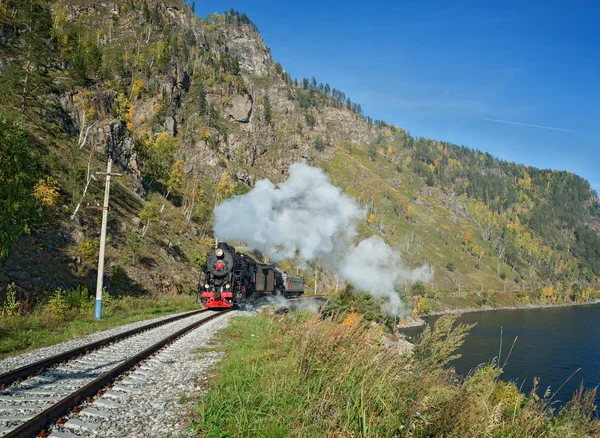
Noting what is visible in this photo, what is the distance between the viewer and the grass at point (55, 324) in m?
11.1

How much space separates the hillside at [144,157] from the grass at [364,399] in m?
17.9

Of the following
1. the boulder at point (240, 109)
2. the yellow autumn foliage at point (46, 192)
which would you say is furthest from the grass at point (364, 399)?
the boulder at point (240, 109)

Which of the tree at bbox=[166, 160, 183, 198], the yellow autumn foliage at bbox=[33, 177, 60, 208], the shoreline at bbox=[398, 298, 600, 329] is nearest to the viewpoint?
the yellow autumn foliage at bbox=[33, 177, 60, 208]

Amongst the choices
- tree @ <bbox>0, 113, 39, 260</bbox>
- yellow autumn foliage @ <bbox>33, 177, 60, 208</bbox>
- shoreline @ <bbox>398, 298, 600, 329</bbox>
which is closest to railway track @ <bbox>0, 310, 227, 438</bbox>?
tree @ <bbox>0, 113, 39, 260</bbox>

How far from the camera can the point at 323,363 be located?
20.6 ft

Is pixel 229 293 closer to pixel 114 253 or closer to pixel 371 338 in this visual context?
pixel 114 253

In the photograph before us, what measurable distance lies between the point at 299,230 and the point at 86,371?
5477cm

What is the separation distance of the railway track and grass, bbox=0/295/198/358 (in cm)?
216

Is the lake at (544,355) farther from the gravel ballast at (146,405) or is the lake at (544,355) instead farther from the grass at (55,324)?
the gravel ballast at (146,405)

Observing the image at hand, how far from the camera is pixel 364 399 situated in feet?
15.5

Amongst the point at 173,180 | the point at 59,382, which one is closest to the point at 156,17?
the point at 173,180

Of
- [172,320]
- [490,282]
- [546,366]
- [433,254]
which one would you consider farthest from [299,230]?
[490,282]

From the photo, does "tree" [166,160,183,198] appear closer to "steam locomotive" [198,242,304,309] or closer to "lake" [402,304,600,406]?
"steam locomotive" [198,242,304,309]

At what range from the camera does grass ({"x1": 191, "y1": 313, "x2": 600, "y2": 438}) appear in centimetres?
435
